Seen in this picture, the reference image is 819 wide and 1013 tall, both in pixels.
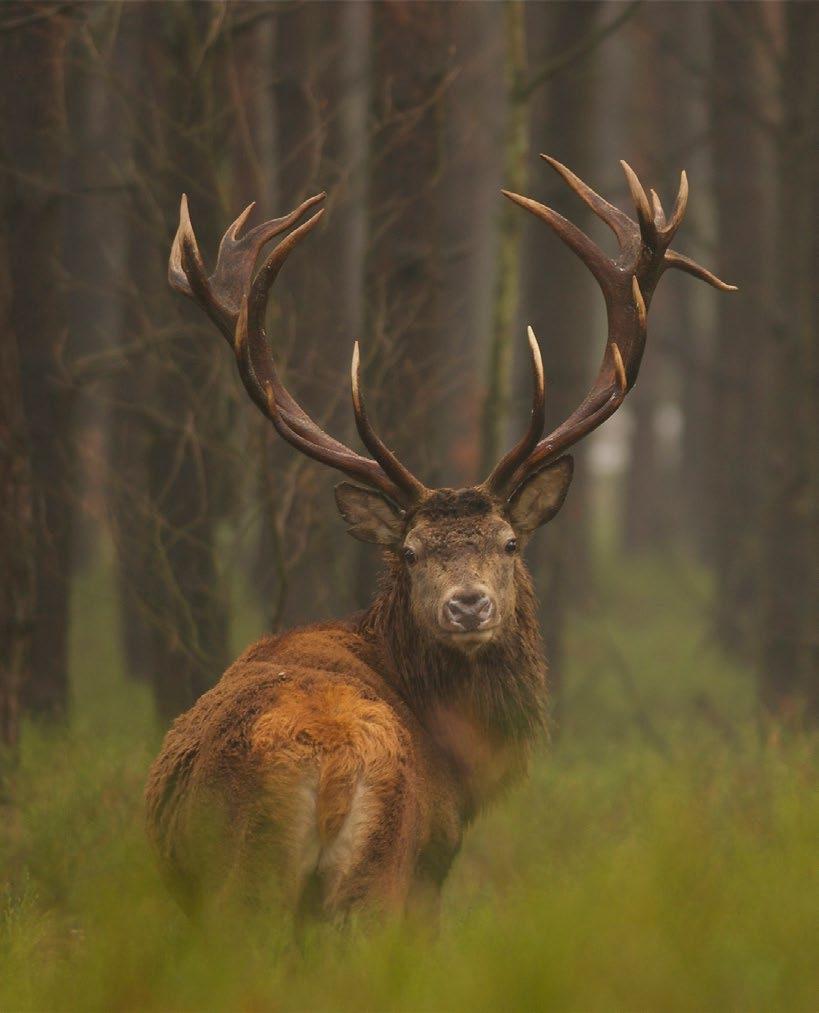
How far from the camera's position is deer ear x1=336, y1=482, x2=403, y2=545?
732cm

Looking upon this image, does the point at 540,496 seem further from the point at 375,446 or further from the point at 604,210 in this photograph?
the point at 604,210

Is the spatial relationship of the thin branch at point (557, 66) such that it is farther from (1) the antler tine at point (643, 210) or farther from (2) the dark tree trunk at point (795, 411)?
(1) the antler tine at point (643, 210)

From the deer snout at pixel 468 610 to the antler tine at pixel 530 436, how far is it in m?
0.69

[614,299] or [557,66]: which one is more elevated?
[557,66]

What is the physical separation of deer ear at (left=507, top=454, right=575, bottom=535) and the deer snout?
816 millimetres

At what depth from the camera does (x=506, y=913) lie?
554 cm

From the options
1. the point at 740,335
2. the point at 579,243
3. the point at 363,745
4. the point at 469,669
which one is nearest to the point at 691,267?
the point at 579,243

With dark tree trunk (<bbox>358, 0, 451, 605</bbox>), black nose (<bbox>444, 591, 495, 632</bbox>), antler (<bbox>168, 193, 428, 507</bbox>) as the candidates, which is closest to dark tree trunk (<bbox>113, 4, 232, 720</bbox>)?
dark tree trunk (<bbox>358, 0, 451, 605</bbox>)

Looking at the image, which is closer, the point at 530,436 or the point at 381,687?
the point at 381,687

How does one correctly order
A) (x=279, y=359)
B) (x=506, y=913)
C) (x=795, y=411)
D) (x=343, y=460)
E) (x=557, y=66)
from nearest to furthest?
(x=506, y=913)
(x=343, y=460)
(x=279, y=359)
(x=557, y=66)
(x=795, y=411)

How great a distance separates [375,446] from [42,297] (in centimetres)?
480

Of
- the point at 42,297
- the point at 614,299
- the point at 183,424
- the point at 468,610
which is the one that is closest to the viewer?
the point at 468,610

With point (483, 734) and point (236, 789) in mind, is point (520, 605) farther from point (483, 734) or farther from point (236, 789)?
point (236, 789)

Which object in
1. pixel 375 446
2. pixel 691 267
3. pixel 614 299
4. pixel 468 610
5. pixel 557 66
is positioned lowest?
pixel 468 610
